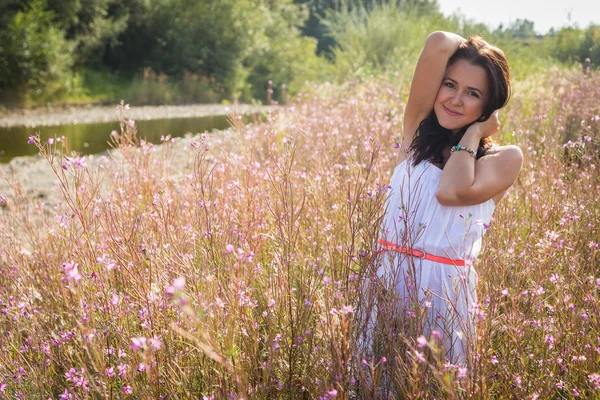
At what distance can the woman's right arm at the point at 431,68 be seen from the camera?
265 cm

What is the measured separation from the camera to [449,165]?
2.42 meters

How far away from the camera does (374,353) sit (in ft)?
7.02

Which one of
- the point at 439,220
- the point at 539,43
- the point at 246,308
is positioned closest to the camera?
the point at 246,308

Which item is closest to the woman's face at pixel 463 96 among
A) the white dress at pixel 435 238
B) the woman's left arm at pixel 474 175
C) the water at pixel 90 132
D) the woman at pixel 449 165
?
the woman at pixel 449 165

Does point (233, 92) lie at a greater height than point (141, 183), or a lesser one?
lesser

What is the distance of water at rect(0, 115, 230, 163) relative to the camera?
43.0 feet

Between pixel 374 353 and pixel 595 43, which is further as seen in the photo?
pixel 595 43

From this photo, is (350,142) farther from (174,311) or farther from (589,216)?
(174,311)

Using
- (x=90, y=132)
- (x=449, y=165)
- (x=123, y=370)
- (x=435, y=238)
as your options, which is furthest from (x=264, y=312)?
(x=90, y=132)

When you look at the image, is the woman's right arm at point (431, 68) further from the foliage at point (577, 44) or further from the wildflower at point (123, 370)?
the foliage at point (577, 44)

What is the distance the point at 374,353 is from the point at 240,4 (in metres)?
29.0

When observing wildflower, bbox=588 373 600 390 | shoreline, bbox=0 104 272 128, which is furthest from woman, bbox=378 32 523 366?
shoreline, bbox=0 104 272 128

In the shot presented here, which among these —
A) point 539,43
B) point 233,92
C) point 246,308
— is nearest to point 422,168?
point 246,308

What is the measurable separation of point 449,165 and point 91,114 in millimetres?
20256
